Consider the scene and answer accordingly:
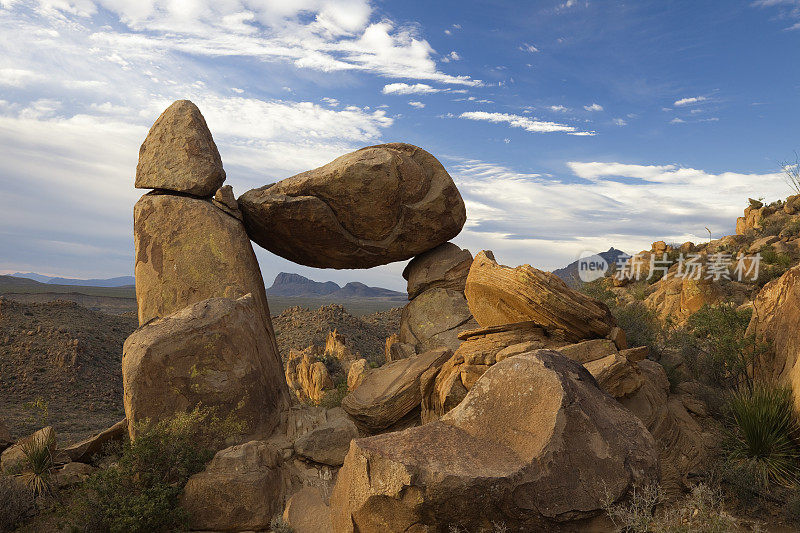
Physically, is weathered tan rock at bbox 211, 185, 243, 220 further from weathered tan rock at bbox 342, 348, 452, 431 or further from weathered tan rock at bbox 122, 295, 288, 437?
weathered tan rock at bbox 342, 348, 452, 431

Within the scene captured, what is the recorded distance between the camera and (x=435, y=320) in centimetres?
1499

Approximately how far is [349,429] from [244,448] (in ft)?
6.83

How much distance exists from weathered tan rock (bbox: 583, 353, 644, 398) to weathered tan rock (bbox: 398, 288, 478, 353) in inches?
216

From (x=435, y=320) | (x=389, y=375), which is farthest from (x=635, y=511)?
(x=435, y=320)

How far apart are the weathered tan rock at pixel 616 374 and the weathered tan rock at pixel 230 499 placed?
5.56 meters

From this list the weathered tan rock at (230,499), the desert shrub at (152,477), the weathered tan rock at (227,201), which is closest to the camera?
the desert shrub at (152,477)

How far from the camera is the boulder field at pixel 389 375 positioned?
5.93 metres

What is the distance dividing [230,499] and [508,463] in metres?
4.19

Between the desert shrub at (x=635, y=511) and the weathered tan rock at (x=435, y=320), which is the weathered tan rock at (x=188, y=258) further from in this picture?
the desert shrub at (x=635, y=511)

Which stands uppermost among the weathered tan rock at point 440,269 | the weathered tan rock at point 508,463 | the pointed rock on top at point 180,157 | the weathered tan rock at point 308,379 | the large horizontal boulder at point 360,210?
the pointed rock on top at point 180,157

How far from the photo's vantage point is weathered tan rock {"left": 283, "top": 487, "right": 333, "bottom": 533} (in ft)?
23.7

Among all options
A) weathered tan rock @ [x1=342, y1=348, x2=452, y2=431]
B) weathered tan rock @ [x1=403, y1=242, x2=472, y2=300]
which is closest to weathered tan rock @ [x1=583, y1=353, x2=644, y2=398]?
weathered tan rock @ [x1=342, y1=348, x2=452, y2=431]

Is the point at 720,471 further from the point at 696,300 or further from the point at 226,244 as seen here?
the point at 696,300

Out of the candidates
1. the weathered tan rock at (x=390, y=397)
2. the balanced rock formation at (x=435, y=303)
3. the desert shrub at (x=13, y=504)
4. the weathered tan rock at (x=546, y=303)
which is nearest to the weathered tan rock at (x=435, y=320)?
the balanced rock formation at (x=435, y=303)
